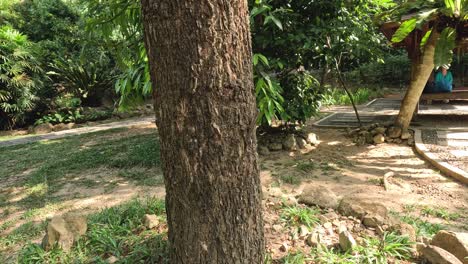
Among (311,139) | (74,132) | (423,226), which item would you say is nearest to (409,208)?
(423,226)

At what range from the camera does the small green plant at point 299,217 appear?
226cm

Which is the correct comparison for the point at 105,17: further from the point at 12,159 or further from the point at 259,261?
the point at 12,159

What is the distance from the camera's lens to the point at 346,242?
1.94 metres

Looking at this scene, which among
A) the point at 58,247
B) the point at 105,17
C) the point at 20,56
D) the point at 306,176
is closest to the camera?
the point at 58,247

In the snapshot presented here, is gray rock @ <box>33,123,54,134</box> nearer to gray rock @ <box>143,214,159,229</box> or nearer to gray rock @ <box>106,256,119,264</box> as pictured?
gray rock @ <box>143,214,159,229</box>

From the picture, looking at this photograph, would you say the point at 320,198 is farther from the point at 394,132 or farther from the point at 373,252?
the point at 394,132

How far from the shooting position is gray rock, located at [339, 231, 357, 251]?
1912 millimetres

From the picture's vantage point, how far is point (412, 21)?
425 centimetres

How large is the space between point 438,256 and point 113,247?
1937 millimetres

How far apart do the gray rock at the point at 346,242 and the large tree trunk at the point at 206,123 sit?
73cm

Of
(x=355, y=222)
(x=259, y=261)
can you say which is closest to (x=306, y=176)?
(x=355, y=222)

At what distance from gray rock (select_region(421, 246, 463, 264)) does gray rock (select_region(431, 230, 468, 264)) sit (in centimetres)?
16

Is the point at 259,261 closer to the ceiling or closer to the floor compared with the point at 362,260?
closer to the ceiling

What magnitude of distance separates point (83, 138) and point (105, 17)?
195 inches
